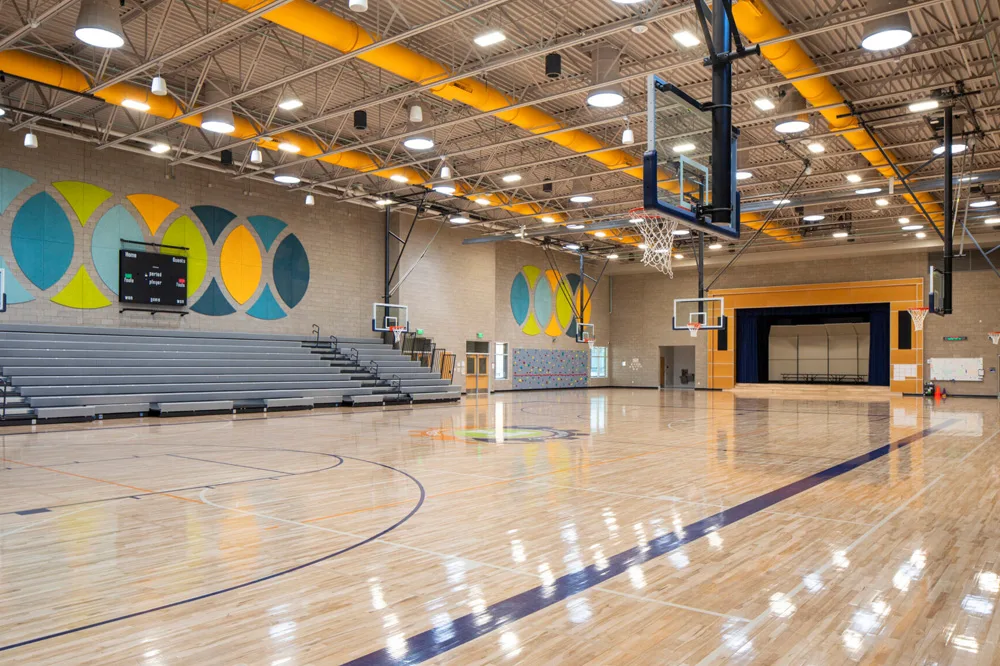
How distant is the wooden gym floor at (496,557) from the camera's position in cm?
346

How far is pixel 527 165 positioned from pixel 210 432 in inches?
422

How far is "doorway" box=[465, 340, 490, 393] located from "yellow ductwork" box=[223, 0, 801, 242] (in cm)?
1192

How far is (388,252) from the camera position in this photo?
25406 millimetres

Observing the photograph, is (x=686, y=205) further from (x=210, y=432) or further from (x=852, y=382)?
(x=852, y=382)

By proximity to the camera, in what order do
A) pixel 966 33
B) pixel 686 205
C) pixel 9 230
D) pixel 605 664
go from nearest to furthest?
pixel 605 664
pixel 686 205
pixel 966 33
pixel 9 230

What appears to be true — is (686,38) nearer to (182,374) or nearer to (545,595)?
(545,595)

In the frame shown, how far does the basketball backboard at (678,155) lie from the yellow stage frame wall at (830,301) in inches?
1015

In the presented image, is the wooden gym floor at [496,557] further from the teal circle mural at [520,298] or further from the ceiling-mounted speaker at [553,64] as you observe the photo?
the teal circle mural at [520,298]

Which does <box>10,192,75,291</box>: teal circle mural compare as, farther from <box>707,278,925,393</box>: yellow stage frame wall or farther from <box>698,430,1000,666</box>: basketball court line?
<box>707,278,925,393</box>: yellow stage frame wall

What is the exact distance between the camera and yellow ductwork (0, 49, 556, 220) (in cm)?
1376

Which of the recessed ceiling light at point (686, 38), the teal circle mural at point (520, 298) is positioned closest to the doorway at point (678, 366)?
the teal circle mural at point (520, 298)

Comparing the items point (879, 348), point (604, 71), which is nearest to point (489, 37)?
point (604, 71)

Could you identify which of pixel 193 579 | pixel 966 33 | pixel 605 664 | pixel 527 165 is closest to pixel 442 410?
pixel 527 165

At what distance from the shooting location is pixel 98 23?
10.1m
